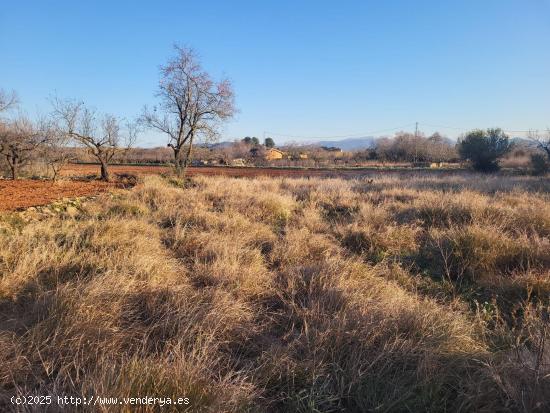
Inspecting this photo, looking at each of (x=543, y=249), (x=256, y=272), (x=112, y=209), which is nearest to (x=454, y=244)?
(x=543, y=249)

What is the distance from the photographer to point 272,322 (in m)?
3.70

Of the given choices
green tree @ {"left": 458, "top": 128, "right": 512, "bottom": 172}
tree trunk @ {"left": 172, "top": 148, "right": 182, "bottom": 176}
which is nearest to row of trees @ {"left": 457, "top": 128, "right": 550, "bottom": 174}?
green tree @ {"left": 458, "top": 128, "right": 512, "bottom": 172}

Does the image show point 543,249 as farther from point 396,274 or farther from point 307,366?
point 307,366

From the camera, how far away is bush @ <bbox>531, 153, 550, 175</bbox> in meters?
30.5

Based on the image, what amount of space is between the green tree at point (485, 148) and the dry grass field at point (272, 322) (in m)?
37.1

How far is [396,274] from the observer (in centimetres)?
524

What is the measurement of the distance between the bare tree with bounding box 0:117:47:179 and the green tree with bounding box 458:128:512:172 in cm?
3819

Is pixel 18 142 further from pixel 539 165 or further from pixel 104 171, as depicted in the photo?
pixel 539 165

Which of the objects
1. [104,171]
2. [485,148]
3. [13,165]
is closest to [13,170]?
[13,165]

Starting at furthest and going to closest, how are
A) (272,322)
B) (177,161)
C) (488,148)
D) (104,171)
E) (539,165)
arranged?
1. (488,148)
2. (539,165)
3. (177,161)
4. (104,171)
5. (272,322)

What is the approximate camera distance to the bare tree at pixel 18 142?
1798cm

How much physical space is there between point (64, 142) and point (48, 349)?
1843 centimetres

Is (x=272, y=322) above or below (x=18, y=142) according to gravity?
below

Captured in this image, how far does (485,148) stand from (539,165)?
31.0 ft
